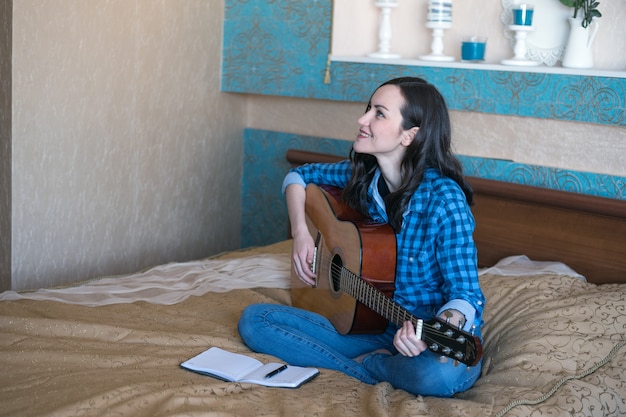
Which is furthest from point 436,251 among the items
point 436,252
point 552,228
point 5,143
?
point 5,143

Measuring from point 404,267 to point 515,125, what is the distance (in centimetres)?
94

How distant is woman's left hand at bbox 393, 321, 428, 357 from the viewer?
1576 mm

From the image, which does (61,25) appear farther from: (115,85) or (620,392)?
(620,392)

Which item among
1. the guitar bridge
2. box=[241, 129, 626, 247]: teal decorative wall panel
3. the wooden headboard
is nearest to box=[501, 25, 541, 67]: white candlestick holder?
the wooden headboard

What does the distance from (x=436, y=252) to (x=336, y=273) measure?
12.6 inches

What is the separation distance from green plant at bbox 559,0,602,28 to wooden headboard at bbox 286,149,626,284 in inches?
21.0

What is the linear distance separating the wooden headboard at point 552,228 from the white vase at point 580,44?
0.40 meters

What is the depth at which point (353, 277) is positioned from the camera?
1.92 m

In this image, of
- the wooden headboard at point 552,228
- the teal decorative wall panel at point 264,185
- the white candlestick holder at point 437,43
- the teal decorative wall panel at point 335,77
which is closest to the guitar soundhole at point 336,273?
the wooden headboard at point 552,228

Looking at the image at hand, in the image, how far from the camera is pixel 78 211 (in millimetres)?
2809

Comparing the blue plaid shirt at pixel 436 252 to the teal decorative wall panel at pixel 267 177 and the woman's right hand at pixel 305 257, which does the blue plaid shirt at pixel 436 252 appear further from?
the teal decorative wall panel at pixel 267 177

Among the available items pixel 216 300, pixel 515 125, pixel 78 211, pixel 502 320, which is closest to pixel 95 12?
pixel 78 211

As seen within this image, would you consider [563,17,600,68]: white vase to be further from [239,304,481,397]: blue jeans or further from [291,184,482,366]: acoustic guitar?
[239,304,481,397]: blue jeans

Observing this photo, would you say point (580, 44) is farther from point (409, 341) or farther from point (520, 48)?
point (409, 341)
